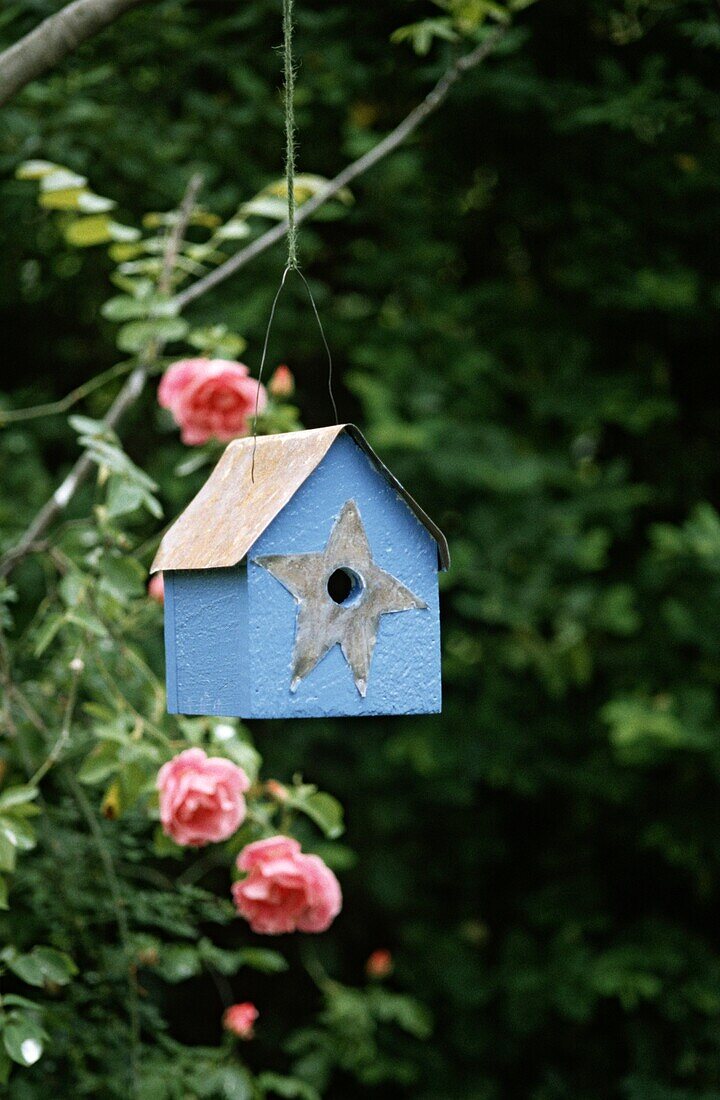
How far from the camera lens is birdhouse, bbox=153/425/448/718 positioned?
1.26m

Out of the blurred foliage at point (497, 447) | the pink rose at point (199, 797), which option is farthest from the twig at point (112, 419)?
the blurred foliage at point (497, 447)

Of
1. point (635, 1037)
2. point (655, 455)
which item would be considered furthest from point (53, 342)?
point (635, 1037)

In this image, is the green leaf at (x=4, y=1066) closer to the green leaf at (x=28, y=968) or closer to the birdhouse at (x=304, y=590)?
the green leaf at (x=28, y=968)

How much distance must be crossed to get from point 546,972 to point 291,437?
2389 millimetres

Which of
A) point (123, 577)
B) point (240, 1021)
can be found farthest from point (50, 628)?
point (240, 1021)

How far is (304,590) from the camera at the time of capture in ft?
4.19

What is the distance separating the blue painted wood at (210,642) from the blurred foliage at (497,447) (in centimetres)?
151

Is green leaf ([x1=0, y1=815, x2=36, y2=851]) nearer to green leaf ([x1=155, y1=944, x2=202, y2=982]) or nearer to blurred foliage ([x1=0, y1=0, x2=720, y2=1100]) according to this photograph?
green leaf ([x1=155, y1=944, x2=202, y2=982])

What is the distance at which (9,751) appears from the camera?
7.16 ft

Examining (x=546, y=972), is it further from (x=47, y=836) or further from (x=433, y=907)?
(x=47, y=836)

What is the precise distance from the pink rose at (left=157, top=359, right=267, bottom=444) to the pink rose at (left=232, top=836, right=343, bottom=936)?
23.7 inches

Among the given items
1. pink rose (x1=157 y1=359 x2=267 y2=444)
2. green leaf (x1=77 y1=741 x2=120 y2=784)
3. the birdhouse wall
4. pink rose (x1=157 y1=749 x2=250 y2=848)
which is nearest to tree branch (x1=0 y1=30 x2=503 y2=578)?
pink rose (x1=157 y1=359 x2=267 y2=444)

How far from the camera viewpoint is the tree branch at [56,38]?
1.70 metres

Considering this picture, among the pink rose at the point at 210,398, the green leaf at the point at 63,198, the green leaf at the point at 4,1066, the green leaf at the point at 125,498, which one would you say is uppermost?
the green leaf at the point at 63,198
